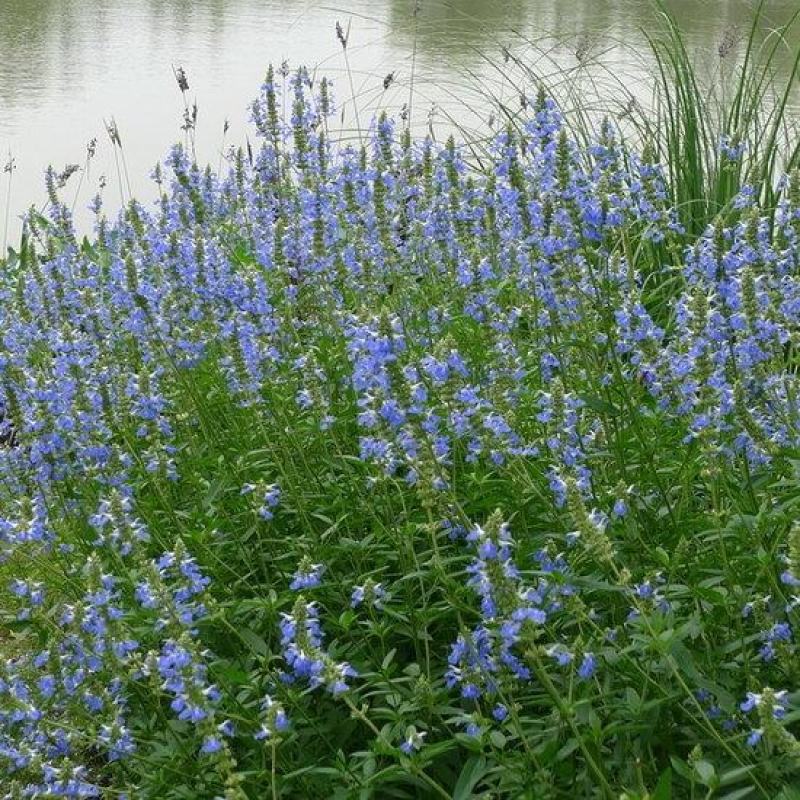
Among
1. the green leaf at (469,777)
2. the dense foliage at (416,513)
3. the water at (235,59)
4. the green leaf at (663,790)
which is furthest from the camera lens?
the water at (235,59)

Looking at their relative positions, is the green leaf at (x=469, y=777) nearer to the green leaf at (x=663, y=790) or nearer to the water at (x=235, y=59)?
the green leaf at (x=663, y=790)

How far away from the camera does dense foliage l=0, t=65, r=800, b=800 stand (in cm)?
276

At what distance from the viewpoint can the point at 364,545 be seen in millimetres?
3416

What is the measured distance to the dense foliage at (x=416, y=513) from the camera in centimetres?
276

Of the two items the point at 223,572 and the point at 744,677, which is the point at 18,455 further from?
the point at 744,677

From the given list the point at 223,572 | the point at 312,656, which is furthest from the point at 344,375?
the point at 312,656

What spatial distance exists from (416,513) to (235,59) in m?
10.8

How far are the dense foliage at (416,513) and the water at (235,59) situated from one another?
12.3 feet

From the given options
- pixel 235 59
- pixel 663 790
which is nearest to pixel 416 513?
pixel 663 790

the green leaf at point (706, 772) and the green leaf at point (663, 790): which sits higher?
the green leaf at point (706, 772)

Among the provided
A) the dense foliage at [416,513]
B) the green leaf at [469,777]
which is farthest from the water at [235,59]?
the green leaf at [469,777]

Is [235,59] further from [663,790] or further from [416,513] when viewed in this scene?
[663,790]

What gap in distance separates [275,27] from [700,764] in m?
14.7

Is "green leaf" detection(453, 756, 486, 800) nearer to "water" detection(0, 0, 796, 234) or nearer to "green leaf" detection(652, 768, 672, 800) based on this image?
"green leaf" detection(652, 768, 672, 800)
